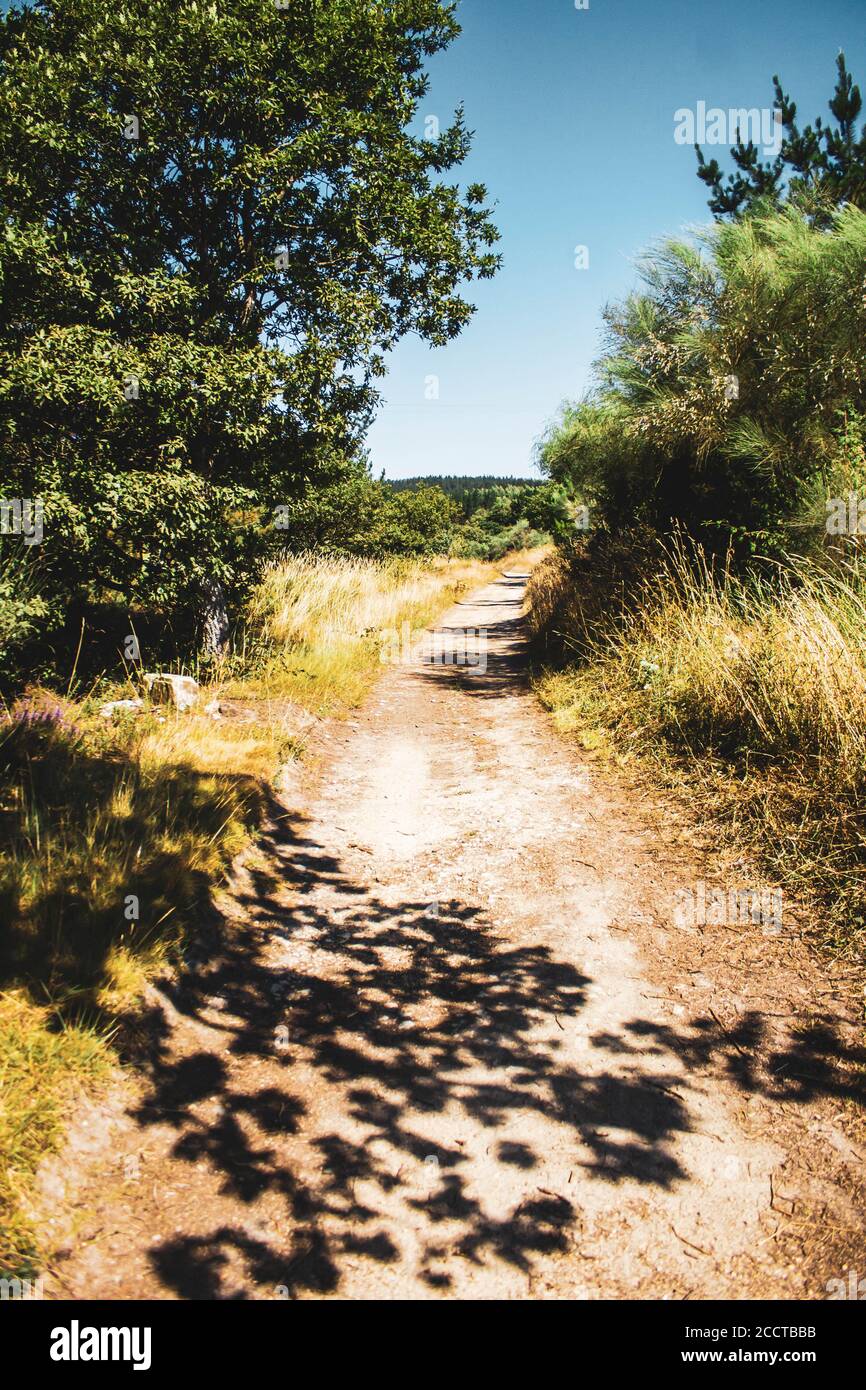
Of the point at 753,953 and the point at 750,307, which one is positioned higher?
the point at 750,307

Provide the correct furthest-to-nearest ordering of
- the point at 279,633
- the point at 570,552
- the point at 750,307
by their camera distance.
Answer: the point at 570,552 → the point at 279,633 → the point at 750,307

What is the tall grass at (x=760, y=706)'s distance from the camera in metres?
4.36

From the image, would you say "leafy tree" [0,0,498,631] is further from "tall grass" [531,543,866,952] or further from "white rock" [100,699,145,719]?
"tall grass" [531,543,866,952]

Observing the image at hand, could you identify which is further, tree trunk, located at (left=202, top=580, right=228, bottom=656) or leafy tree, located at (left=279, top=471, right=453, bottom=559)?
leafy tree, located at (left=279, top=471, right=453, bottom=559)

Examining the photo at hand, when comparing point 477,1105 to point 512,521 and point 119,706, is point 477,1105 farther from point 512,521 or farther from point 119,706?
point 512,521

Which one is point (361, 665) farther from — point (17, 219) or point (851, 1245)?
point (851, 1245)

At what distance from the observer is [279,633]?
406 inches

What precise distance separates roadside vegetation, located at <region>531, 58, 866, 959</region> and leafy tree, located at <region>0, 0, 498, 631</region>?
3108 mm

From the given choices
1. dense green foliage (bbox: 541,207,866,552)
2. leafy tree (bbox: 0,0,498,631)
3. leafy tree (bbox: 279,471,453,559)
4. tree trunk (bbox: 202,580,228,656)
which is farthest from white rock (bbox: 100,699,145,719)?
leafy tree (bbox: 279,471,453,559)

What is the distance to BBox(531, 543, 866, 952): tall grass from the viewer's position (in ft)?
14.3

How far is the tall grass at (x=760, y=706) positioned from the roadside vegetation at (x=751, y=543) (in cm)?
2
